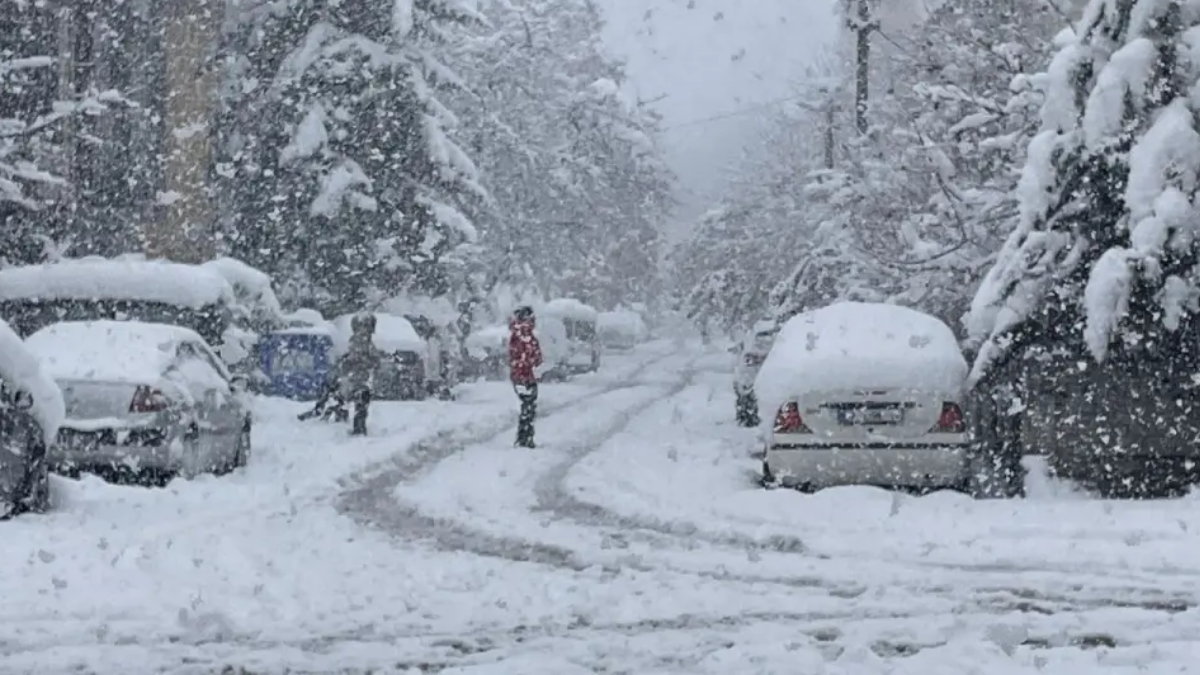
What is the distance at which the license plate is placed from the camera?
13148mm

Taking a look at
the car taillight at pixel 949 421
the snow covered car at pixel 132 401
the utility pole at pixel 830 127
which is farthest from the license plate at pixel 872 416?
the utility pole at pixel 830 127

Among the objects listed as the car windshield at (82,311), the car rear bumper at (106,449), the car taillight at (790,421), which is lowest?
the car rear bumper at (106,449)

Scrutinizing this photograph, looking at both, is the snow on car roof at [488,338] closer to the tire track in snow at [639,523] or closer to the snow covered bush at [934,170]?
the snow covered bush at [934,170]

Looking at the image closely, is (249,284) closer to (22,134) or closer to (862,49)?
(22,134)

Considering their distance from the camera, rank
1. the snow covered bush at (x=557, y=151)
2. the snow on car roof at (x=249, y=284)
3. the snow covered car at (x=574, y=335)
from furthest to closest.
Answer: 1. the snow covered bush at (x=557, y=151)
2. the snow covered car at (x=574, y=335)
3. the snow on car roof at (x=249, y=284)

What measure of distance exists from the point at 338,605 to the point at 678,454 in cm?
1061

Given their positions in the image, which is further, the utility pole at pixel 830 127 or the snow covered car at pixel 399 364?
the utility pole at pixel 830 127

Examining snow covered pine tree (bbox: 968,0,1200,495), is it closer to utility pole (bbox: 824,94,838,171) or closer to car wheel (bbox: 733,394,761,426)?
car wheel (bbox: 733,394,761,426)

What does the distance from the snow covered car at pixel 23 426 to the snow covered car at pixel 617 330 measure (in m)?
56.7

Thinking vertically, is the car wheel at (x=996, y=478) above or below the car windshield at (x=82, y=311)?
below

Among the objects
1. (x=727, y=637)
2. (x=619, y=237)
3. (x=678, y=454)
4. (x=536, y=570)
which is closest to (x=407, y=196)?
(x=678, y=454)

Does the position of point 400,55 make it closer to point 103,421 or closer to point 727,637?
point 103,421

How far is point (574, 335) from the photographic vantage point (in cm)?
4619

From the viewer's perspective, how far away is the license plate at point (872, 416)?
43.1 ft
